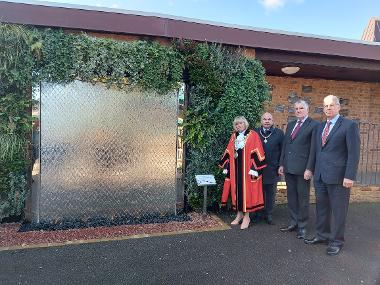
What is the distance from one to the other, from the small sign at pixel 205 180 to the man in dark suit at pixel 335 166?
5.00 ft

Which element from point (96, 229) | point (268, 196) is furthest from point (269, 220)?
point (96, 229)

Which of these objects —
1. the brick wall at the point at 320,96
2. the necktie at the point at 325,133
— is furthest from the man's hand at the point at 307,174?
the brick wall at the point at 320,96

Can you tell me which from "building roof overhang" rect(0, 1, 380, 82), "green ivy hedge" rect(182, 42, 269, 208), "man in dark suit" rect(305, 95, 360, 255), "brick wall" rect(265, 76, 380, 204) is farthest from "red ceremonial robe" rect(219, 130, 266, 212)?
"brick wall" rect(265, 76, 380, 204)

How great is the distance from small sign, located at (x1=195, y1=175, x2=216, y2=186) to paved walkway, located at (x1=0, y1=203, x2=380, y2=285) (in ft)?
2.50

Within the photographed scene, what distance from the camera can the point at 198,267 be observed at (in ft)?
12.0

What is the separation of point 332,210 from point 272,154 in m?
1.22

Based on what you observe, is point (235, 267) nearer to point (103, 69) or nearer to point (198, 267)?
point (198, 267)

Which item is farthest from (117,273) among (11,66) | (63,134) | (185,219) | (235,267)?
(11,66)

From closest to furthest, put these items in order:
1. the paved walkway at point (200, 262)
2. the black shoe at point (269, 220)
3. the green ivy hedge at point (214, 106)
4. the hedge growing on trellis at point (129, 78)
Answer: the paved walkway at point (200, 262), the hedge growing on trellis at point (129, 78), the black shoe at point (269, 220), the green ivy hedge at point (214, 106)

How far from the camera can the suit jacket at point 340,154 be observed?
3895 mm

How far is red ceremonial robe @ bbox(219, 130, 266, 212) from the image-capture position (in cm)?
482

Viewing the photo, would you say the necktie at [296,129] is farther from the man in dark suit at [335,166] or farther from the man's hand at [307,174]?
the man's hand at [307,174]

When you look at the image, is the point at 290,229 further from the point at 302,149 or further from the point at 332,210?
the point at 302,149

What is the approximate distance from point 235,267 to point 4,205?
3.22 metres
